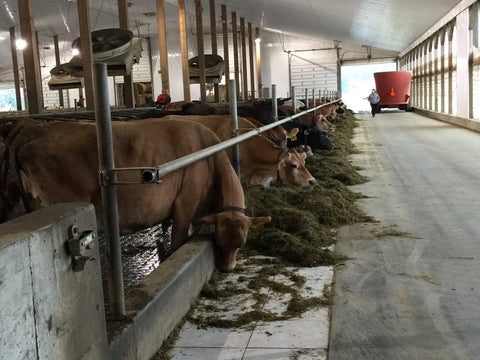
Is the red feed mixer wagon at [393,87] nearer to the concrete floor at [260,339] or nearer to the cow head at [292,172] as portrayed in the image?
the cow head at [292,172]

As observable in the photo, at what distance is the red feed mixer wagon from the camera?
109 feet

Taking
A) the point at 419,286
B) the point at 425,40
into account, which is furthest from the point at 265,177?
the point at 425,40

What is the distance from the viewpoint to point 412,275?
4066 millimetres

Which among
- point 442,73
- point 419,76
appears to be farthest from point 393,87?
point 442,73

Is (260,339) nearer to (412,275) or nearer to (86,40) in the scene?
(412,275)

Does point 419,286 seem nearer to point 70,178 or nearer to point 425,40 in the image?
point 70,178

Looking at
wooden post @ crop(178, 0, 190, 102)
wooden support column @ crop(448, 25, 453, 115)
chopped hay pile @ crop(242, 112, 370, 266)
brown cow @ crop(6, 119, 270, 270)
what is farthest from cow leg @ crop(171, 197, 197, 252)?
wooden support column @ crop(448, 25, 453, 115)

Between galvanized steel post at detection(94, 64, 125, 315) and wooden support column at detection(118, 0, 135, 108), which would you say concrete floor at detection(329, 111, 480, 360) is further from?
wooden support column at detection(118, 0, 135, 108)

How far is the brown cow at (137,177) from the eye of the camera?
4043mm

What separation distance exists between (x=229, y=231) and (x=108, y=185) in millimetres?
1694

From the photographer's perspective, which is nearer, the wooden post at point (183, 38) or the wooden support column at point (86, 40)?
the wooden support column at point (86, 40)

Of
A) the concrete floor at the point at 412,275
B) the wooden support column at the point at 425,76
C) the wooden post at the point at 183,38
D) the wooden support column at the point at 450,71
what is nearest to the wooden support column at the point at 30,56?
the concrete floor at the point at 412,275

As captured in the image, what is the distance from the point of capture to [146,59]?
1624 inches

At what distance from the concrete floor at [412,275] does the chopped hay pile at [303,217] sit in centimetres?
21
